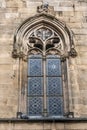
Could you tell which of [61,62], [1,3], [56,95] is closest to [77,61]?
[61,62]

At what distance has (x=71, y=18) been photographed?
11742mm

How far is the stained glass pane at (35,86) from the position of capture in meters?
10.6

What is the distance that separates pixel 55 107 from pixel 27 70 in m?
1.32

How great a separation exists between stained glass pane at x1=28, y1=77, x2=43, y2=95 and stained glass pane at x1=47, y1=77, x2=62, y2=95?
215mm

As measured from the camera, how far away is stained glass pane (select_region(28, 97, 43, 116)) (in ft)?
33.8

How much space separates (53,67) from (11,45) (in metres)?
1.32

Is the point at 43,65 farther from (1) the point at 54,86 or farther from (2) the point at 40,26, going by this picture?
(2) the point at 40,26

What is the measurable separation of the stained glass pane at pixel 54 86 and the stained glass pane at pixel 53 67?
16 centimetres

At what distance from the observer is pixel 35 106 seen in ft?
34.2

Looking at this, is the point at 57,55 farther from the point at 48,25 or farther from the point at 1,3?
the point at 1,3

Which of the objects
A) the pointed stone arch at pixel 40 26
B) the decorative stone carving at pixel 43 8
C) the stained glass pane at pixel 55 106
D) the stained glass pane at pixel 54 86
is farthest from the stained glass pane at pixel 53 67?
the decorative stone carving at pixel 43 8

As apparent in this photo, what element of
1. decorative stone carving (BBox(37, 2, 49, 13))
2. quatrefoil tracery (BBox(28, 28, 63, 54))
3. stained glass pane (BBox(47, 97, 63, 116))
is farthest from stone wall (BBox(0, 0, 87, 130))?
quatrefoil tracery (BBox(28, 28, 63, 54))

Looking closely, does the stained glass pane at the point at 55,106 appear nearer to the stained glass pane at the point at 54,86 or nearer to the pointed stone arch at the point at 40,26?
the stained glass pane at the point at 54,86

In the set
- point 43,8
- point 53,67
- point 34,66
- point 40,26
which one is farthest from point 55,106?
point 43,8
